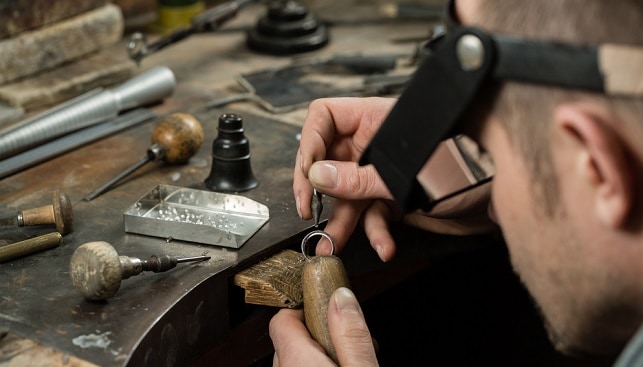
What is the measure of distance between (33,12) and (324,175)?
3.70ft

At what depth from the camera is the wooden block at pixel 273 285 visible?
1.47 meters

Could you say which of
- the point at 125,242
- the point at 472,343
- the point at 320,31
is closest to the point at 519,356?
Result: the point at 472,343

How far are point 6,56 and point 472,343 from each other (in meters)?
1.41

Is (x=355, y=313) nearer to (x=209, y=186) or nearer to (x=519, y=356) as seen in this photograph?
(x=209, y=186)

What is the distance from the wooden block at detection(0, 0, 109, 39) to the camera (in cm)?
223

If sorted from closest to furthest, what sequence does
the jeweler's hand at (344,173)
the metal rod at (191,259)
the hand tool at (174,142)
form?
1. the metal rod at (191,259)
2. the jeweler's hand at (344,173)
3. the hand tool at (174,142)

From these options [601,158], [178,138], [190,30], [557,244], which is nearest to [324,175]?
[178,138]

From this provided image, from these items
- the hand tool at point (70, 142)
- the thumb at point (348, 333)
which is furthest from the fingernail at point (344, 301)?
the hand tool at point (70, 142)

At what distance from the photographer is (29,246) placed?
1493mm

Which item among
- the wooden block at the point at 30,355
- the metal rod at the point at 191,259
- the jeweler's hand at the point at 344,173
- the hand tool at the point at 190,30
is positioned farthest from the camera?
the hand tool at the point at 190,30

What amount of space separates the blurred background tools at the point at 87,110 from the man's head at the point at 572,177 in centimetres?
108

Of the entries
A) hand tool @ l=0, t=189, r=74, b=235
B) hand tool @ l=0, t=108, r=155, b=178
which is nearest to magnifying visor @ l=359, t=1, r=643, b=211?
hand tool @ l=0, t=189, r=74, b=235

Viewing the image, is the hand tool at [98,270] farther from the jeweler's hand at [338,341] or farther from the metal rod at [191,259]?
the jeweler's hand at [338,341]

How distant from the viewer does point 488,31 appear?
107 centimetres
